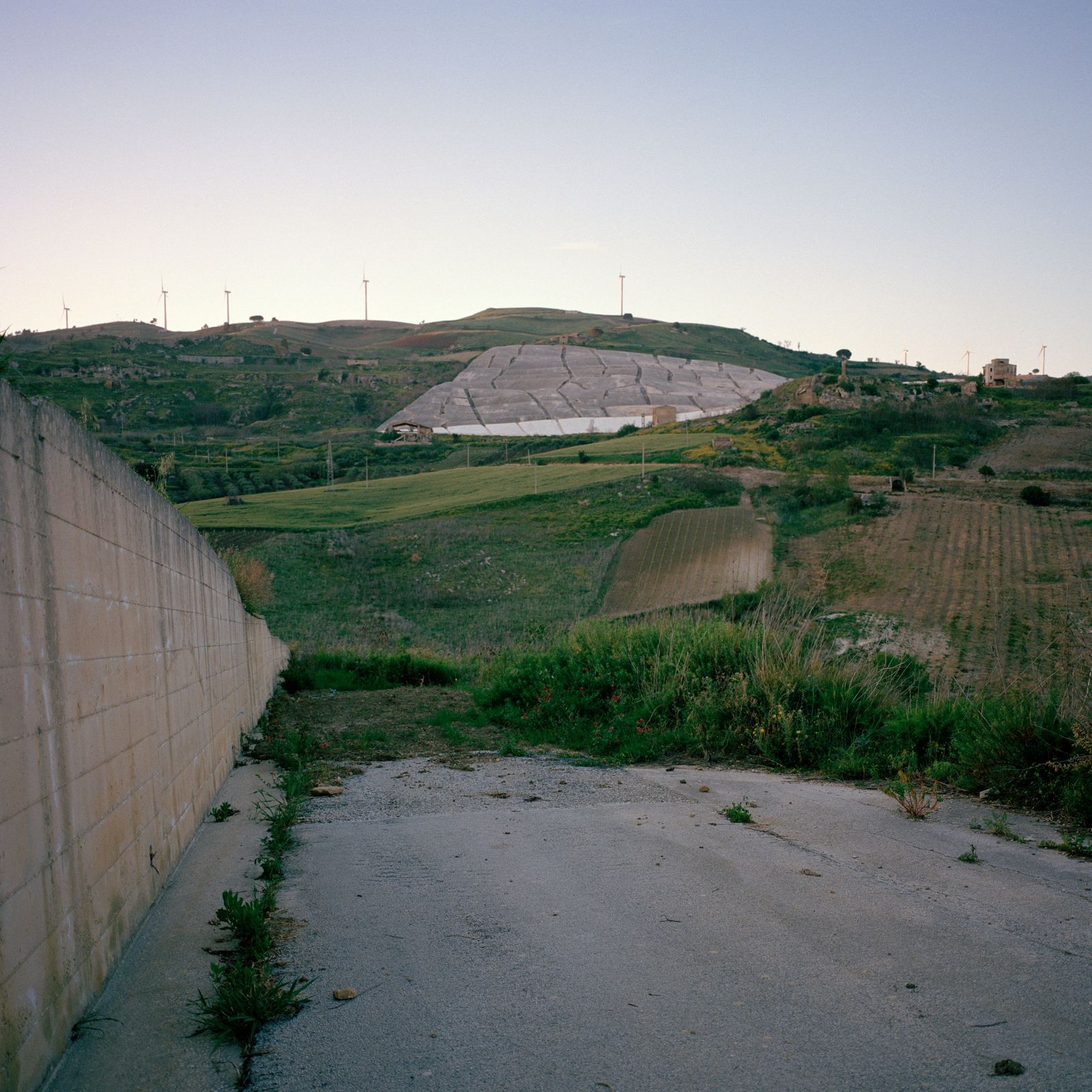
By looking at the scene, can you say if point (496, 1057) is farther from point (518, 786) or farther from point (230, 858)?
point (518, 786)

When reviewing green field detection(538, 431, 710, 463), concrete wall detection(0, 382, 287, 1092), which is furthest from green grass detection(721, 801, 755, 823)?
green field detection(538, 431, 710, 463)

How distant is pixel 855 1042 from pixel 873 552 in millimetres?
46234

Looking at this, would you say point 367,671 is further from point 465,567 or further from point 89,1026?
point 465,567

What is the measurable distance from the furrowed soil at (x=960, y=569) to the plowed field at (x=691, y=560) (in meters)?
2.26

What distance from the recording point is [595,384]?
136000 millimetres

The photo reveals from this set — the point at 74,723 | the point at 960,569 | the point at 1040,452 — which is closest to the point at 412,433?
the point at 1040,452

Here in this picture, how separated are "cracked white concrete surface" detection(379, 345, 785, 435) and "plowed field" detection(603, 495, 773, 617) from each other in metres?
55.6

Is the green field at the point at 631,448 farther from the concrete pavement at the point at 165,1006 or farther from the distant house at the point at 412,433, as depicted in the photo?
the concrete pavement at the point at 165,1006

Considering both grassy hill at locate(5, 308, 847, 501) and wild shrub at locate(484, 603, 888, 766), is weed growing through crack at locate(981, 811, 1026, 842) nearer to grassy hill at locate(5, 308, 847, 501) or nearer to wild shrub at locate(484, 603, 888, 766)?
wild shrub at locate(484, 603, 888, 766)

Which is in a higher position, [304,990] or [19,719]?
[19,719]

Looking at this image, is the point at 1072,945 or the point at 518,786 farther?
the point at 518,786

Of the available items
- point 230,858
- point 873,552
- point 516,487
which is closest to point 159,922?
point 230,858

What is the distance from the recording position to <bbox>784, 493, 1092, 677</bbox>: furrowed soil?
34.1m

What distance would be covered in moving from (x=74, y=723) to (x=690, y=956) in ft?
9.27
